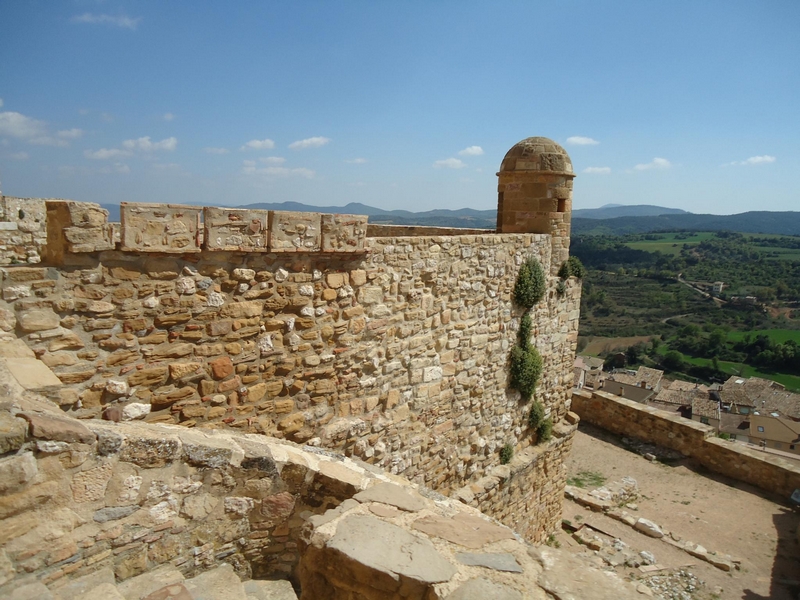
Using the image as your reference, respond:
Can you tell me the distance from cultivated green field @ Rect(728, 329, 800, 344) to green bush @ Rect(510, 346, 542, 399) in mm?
57131

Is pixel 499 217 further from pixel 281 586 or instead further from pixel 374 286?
pixel 281 586

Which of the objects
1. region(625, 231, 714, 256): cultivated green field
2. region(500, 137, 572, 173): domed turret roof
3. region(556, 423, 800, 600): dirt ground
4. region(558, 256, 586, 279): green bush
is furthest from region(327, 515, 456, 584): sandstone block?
region(625, 231, 714, 256): cultivated green field

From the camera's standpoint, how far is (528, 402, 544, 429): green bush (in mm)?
9266

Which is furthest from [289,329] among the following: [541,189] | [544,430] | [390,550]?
[544,430]

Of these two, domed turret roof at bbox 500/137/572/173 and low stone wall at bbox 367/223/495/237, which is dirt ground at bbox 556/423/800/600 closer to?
low stone wall at bbox 367/223/495/237

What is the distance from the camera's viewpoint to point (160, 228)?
4191 millimetres

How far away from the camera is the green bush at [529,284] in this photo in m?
8.34

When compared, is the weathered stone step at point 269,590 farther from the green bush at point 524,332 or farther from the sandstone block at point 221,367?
the green bush at point 524,332

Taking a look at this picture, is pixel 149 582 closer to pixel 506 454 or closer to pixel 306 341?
pixel 306 341

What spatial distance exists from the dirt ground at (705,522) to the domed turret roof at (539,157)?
7037 millimetres

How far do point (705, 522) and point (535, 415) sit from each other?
4840mm

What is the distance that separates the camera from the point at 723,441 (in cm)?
1322

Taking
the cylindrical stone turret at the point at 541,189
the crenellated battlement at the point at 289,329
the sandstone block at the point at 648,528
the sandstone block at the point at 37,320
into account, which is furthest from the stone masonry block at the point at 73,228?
the sandstone block at the point at 648,528

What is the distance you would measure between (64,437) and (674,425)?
14.6 m
